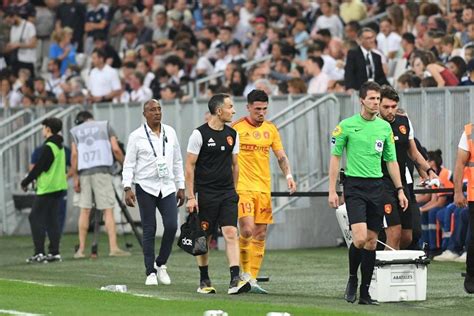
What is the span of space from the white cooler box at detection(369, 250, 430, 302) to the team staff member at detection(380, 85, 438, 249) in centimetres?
75

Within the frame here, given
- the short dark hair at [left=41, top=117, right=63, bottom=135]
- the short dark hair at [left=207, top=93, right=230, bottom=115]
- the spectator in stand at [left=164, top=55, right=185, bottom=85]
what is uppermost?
the spectator in stand at [left=164, top=55, right=185, bottom=85]

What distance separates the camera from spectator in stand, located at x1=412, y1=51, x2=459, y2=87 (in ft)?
79.2

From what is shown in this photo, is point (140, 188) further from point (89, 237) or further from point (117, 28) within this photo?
point (117, 28)

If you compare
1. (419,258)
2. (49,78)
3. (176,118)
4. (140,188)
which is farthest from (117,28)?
(419,258)

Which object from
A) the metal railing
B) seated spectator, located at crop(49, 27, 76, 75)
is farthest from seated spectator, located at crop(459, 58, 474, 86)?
seated spectator, located at crop(49, 27, 76, 75)

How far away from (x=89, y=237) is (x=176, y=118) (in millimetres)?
2748

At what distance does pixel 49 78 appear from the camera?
35.0 metres

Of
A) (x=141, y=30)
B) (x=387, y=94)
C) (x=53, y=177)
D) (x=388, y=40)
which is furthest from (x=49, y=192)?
(x=141, y=30)

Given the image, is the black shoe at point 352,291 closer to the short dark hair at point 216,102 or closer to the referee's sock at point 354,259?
the referee's sock at point 354,259

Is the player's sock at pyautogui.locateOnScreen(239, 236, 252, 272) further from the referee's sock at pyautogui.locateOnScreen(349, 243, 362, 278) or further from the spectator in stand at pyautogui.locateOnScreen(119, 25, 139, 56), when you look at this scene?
the spectator in stand at pyautogui.locateOnScreen(119, 25, 139, 56)

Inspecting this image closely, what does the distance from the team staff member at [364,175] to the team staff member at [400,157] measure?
1165 millimetres

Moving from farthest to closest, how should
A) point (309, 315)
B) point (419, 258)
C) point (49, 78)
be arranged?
1. point (49, 78)
2. point (419, 258)
3. point (309, 315)

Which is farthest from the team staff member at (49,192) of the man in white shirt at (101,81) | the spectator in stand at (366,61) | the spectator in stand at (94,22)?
the spectator in stand at (94,22)

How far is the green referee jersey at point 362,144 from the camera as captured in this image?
15.9 metres
